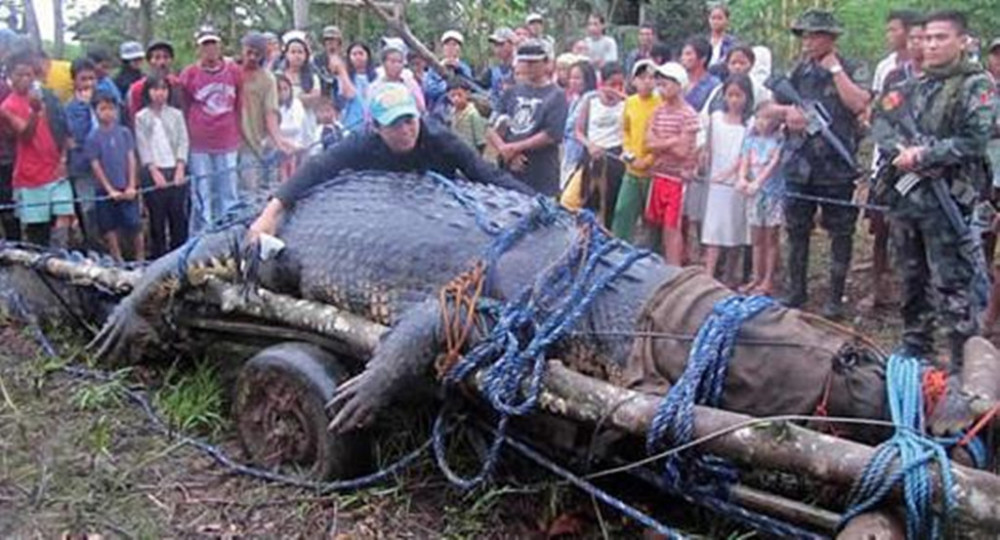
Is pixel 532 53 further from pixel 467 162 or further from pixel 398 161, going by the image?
pixel 398 161

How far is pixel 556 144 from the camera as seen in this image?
753 centimetres

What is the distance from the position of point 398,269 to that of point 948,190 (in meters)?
2.88

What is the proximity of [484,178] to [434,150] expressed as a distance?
28cm

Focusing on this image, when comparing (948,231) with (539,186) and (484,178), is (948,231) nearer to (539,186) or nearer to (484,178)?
(484,178)

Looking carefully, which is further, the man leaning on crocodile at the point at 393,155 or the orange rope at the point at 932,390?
the man leaning on crocodile at the point at 393,155

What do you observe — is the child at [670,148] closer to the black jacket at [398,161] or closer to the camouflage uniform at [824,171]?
the camouflage uniform at [824,171]

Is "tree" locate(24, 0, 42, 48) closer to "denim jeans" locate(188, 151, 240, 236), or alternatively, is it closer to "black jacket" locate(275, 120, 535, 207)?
"denim jeans" locate(188, 151, 240, 236)

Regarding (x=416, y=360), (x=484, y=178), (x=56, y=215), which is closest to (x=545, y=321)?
(x=416, y=360)

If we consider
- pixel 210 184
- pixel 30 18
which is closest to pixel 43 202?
pixel 210 184

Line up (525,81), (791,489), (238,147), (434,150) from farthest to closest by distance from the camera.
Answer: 1. (238,147)
2. (525,81)
3. (434,150)
4. (791,489)

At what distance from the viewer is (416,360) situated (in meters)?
3.83

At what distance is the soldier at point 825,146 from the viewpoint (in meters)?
6.54

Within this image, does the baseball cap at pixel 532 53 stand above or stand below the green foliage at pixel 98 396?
above

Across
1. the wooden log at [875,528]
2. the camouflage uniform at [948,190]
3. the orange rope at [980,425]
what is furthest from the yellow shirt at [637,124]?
the wooden log at [875,528]
